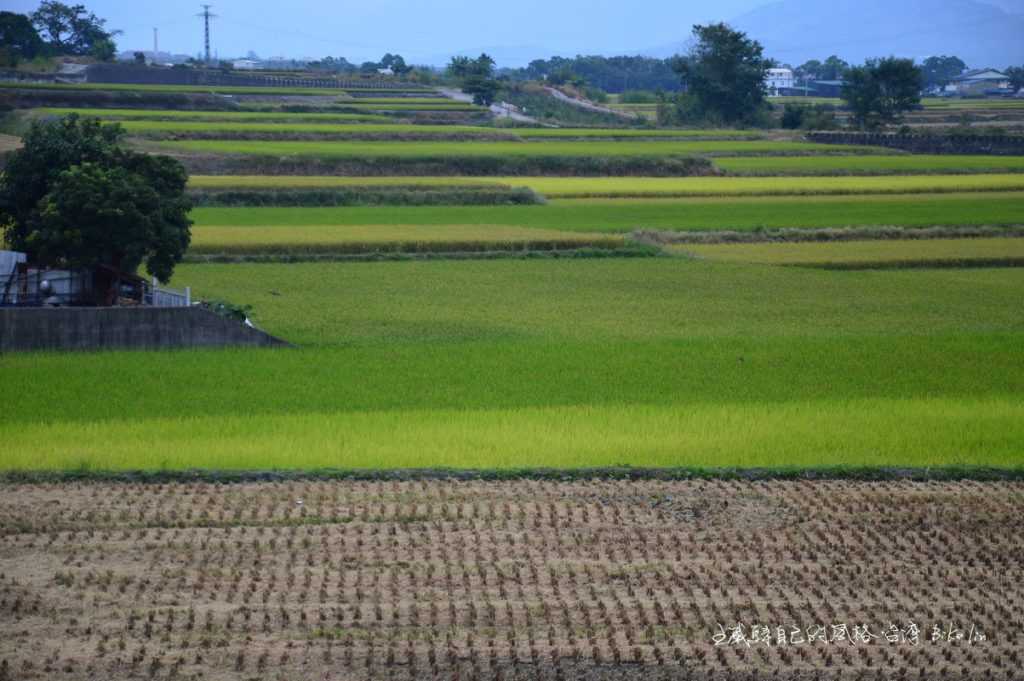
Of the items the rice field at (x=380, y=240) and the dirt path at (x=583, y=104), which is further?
the dirt path at (x=583, y=104)

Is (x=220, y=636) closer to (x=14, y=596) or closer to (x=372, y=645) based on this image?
(x=372, y=645)

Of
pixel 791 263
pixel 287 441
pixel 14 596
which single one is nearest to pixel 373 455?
pixel 287 441

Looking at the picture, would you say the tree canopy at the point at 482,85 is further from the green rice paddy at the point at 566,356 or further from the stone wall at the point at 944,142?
the green rice paddy at the point at 566,356

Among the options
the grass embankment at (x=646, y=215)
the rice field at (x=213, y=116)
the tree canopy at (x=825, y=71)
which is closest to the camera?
the grass embankment at (x=646, y=215)

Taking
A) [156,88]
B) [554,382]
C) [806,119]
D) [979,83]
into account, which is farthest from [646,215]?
[979,83]

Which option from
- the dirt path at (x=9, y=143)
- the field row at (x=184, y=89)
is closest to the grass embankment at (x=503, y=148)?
the dirt path at (x=9, y=143)

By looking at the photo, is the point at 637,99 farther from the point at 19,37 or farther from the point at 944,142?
the point at 944,142
